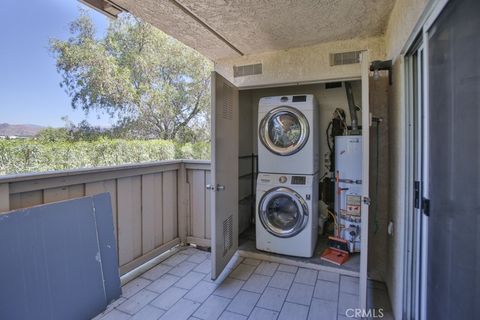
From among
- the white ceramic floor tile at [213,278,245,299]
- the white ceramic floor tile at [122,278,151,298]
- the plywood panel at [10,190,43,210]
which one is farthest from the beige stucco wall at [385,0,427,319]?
the plywood panel at [10,190,43,210]

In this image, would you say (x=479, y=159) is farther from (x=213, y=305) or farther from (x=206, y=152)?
(x=206, y=152)

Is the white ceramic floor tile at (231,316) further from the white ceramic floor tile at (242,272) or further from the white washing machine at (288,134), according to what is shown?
the white washing machine at (288,134)

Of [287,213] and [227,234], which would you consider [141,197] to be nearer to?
[227,234]

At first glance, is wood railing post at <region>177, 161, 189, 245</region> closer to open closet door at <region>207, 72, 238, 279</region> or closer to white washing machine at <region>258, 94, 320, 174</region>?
open closet door at <region>207, 72, 238, 279</region>

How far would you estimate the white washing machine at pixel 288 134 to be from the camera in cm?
280

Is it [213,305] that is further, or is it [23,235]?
[213,305]

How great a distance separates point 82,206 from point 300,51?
2.53m

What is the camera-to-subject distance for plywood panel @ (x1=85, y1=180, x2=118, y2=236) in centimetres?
209

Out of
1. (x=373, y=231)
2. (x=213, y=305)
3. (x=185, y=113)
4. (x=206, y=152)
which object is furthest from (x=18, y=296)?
(x=185, y=113)

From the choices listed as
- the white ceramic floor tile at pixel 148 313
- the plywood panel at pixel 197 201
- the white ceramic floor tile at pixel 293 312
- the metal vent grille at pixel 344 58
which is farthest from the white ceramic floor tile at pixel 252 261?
the metal vent grille at pixel 344 58

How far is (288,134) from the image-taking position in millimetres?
2939

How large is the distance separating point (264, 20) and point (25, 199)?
7.35 feet

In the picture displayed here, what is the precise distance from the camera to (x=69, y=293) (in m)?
1.76

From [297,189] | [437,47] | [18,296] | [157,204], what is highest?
[437,47]
